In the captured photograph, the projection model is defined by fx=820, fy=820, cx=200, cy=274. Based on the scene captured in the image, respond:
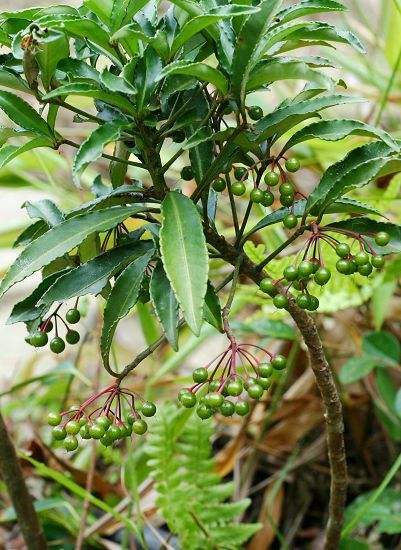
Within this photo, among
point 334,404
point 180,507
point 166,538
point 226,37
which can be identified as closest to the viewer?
point 226,37

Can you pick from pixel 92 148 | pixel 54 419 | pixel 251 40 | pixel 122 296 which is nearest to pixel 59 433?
pixel 54 419

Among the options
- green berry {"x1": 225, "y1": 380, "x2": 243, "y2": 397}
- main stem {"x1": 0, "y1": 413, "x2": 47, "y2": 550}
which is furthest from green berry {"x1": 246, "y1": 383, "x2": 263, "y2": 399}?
main stem {"x1": 0, "y1": 413, "x2": 47, "y2": 550}

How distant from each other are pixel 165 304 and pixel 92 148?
132mm

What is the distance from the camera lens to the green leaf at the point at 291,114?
633mm

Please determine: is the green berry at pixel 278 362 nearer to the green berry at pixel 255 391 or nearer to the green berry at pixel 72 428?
the green berry at pixel 255 391

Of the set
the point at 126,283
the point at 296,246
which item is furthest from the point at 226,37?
the point at 296,246

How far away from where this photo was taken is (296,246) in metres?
1.49

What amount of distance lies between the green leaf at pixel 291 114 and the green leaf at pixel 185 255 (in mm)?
84

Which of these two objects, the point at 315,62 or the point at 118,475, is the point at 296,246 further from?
the point at 315,62

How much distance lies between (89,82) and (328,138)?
19cm

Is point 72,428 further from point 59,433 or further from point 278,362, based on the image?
point 278,362

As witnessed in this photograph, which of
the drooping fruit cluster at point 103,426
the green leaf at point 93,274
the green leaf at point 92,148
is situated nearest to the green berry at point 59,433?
the drooping fruit cluster at point 103,426

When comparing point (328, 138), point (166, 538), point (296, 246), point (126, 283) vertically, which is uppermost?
point (296, 246)

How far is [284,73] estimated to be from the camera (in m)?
0.61
